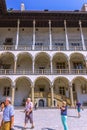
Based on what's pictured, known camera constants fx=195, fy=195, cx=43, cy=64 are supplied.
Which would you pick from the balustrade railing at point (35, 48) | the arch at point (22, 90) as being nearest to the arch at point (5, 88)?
the arch at point (22, 90)

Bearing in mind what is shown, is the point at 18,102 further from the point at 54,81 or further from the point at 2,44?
the point at 2,44

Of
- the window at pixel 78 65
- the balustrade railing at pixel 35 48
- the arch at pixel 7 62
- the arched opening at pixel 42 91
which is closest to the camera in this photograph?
the arched opening at pixel 42 91

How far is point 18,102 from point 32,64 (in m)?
5.65

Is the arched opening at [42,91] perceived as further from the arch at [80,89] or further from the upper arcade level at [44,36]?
the upper arcade level at [44,36]

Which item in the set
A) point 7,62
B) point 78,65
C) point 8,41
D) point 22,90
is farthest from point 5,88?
point 78,65

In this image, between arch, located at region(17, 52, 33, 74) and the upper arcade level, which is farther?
the upper arcade level

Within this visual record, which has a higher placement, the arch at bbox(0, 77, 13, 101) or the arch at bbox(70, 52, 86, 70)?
the arch at bbox(70, 52, 86, 70)

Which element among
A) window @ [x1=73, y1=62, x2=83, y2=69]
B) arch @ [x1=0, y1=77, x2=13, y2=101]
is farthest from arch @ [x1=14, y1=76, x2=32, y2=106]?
window @ [x1=73, y1=62, x2=83, y2=69]

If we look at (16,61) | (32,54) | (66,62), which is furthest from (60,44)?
(16,61)

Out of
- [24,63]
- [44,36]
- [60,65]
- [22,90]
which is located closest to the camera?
[22,90]

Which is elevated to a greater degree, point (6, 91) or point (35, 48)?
point (35, 48)

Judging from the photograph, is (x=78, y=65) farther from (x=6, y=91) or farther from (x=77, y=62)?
(x=6, y=91)

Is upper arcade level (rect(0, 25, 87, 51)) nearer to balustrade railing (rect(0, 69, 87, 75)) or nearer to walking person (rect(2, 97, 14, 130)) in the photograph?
balustrade railing (rect(0, 69, 87, 75))

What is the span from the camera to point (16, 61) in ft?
90.3
